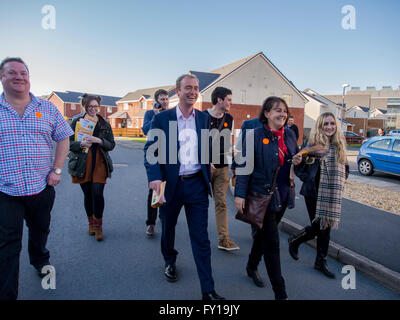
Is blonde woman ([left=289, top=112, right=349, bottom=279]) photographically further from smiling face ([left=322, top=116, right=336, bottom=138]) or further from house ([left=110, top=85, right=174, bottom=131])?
house ([left=110, top=85, right=174, bottom=131])

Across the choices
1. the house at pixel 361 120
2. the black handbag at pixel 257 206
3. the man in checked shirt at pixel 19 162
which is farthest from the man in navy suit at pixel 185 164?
the house at pixel 361 120

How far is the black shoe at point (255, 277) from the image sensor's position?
10.2ft

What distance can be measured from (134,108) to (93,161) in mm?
55446

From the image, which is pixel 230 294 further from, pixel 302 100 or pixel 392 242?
pixel 302 100

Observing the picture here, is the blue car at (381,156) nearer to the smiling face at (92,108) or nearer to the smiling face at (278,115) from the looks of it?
the smiling face at (278,115)

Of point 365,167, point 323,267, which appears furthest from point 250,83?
point 323,267

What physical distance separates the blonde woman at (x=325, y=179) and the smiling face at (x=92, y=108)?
3053mm

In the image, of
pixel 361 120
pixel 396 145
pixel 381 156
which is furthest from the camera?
pixel 361 120

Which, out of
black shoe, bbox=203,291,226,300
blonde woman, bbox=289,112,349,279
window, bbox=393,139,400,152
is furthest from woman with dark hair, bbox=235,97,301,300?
window, bbox=393,139,400,152

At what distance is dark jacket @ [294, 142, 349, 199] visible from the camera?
3.50 m

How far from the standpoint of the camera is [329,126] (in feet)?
11.4

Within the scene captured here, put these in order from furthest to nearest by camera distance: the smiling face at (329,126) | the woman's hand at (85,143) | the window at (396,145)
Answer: the window at (396,145), the woman's hand at (85,143), the smiling face at (329,126)

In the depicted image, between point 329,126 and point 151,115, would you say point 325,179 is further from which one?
point 151,115
